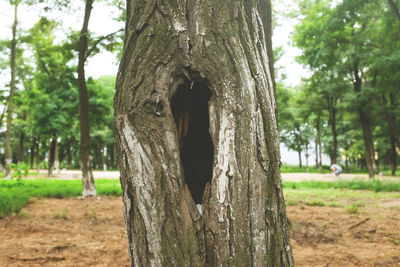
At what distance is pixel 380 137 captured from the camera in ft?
89.1

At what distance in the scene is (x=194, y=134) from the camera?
196cm

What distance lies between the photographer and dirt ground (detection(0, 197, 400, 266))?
344cm

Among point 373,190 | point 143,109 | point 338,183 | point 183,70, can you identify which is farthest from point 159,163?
point 338,183

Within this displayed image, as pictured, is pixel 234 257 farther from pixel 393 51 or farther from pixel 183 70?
pixel 393 51

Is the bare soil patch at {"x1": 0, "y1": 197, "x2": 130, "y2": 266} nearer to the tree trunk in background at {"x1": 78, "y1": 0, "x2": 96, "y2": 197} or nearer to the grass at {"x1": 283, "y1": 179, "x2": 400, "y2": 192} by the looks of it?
the tree trunk in background at {"x1": 78, "y1": 0, "x2": 96, "y2": 197}

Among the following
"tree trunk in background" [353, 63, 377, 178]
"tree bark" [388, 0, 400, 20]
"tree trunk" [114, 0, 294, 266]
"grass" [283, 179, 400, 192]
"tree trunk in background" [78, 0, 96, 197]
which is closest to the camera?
"tree trunk" [114, 0, 294, 266]

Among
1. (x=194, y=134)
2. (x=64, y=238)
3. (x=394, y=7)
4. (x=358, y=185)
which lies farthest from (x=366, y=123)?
(x=194, y=134)

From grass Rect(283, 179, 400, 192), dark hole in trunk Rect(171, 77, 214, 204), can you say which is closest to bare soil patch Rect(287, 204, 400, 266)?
dark hole in trunk Rect(171, 77, 214, 204)

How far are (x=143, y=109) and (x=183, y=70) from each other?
324 mm

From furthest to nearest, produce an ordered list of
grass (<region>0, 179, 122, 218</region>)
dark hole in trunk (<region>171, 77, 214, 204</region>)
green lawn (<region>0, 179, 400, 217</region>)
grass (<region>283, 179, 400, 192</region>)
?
grass (<region>283, 179, 400, 192</region>), green lawn (<region>0, 179, 400, 217</region>), grass (<region>0, 179, 122, 218</region>), dark hole in trunk (<region>171, 77, 214, 204</region>)

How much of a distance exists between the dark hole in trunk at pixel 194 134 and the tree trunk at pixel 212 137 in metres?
Answer: 0.14

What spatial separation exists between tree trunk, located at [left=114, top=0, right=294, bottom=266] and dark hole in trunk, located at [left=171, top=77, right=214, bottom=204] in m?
0.14

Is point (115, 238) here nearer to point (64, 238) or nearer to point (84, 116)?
point (64, 238)

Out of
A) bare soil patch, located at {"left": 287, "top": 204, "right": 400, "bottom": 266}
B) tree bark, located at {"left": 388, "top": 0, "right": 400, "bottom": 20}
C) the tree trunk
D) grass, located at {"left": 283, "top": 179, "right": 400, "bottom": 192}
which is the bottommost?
grass, located at {"left": 283, "top": 179, "right": 400, "bottom": 192}
